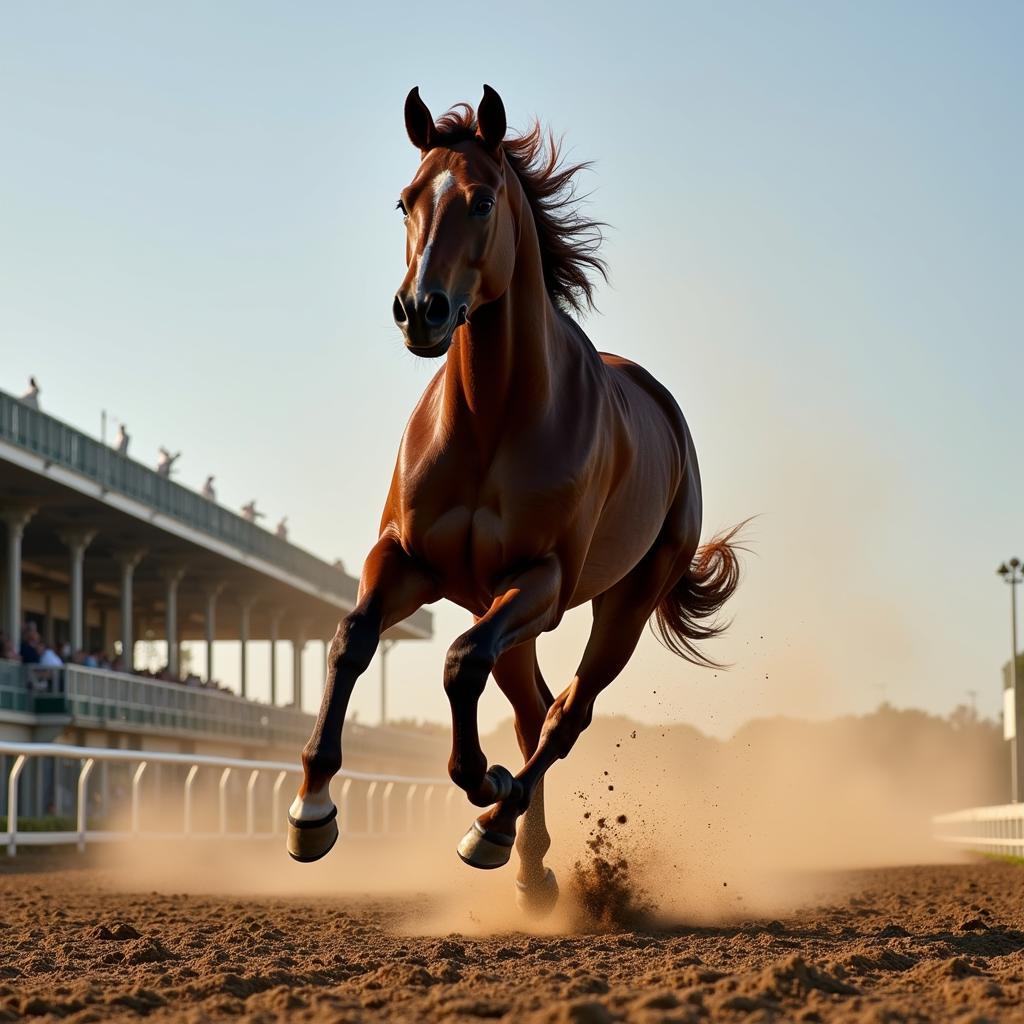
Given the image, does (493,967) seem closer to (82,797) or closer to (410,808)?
(82,797)

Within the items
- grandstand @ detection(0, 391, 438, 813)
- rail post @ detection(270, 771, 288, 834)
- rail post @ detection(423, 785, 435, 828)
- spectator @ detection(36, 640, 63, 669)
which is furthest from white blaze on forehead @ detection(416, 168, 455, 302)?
rail post @ detection(423, 785, 435, 828)

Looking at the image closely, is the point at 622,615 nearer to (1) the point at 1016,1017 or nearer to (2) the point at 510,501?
(2) the point at 510,501

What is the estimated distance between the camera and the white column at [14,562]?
30.0 metres

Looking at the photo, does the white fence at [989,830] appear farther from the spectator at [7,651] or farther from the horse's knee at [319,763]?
the horse's knee at [319,763]

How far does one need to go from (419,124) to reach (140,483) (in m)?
28.6

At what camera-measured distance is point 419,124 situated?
20.3 feet

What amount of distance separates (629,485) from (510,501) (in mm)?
1041

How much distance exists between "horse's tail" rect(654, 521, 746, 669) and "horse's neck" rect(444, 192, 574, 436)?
9.29 feet

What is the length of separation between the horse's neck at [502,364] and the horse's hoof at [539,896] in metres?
2.24

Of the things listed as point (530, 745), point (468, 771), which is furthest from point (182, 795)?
point (468, 771)

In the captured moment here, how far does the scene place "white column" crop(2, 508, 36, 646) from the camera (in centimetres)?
3002

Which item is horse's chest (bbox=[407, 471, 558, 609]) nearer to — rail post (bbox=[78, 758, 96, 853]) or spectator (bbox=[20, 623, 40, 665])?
rail post (bbox=[78, 758, 96, 853])

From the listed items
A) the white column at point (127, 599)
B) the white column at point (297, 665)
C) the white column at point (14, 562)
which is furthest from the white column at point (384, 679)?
the white column at point (14, 562)

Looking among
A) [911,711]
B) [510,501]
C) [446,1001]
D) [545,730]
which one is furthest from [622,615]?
[911,711]
